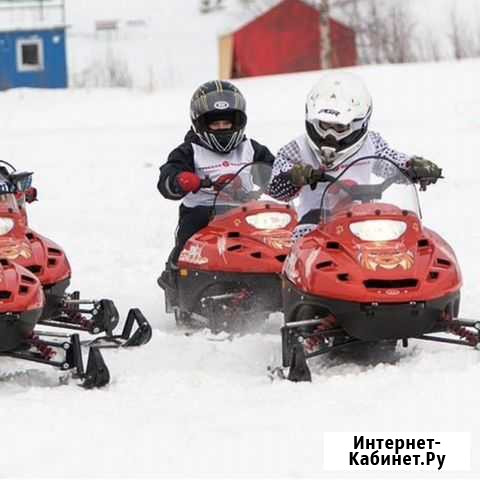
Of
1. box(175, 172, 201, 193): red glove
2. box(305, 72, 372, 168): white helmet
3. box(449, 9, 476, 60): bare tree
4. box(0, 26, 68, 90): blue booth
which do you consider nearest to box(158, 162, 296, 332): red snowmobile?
box(175, 172, 201, 193): red glove

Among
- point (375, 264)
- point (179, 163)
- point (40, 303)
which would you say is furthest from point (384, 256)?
point (179, 163)

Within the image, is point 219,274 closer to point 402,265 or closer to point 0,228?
point 0,228

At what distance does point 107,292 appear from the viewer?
9828mm

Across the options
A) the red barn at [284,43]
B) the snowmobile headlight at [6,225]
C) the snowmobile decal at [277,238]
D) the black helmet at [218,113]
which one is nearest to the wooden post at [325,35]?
the red barn at [284,43]

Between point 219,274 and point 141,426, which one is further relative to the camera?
point 219,274

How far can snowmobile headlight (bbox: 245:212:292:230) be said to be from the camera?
790 centimetres

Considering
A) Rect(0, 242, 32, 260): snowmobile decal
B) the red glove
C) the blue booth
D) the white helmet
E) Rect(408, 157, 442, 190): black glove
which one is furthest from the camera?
the blue booth

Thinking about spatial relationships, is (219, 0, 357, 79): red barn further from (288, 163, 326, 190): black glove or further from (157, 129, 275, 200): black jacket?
(288, 163, 326, 190): black glove

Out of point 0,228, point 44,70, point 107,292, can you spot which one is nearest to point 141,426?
point 0,228

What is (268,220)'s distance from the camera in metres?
7.94

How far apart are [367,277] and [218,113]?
3.04 m

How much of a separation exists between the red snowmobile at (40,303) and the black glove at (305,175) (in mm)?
1390

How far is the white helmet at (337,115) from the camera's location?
710 cm

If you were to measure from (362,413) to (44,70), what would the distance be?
3287 cm
